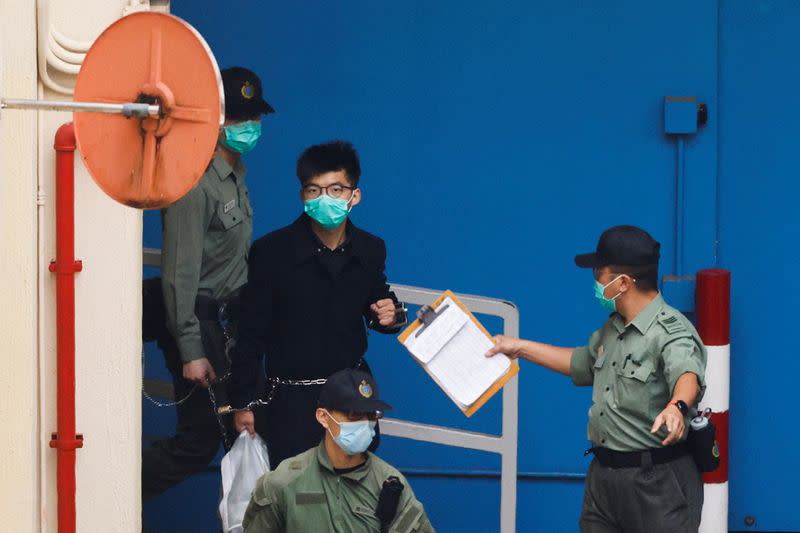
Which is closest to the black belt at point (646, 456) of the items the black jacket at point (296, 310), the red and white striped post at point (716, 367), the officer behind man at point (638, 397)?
the officer behind man at point (638, 397)

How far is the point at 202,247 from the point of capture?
6.77 metres

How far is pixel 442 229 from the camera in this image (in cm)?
780

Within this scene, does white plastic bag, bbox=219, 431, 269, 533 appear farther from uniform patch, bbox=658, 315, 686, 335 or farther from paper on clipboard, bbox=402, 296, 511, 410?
uniform patch, bbox=658, 315, 686, 335

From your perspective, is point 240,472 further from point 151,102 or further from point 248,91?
point 151,102

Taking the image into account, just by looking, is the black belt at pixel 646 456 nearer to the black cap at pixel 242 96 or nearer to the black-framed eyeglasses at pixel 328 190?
the black-framed eyeglasses at pixel 328 190

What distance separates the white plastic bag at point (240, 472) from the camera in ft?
21.7

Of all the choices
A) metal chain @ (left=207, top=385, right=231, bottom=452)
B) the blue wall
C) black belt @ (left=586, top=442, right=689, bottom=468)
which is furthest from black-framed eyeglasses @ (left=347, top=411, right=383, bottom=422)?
the blue wall

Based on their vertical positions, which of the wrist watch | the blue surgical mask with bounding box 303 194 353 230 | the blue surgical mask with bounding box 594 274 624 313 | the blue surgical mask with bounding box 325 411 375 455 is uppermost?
the blue surgical mask with bounding box 303 194 353 230

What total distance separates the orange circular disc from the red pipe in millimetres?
942

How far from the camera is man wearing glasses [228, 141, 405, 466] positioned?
6.55 m

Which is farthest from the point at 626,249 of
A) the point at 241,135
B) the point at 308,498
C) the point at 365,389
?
the point at 241,135

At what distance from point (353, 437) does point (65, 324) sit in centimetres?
101

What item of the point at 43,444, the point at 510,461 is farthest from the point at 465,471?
the point at 43,444

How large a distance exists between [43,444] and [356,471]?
1030 mm
